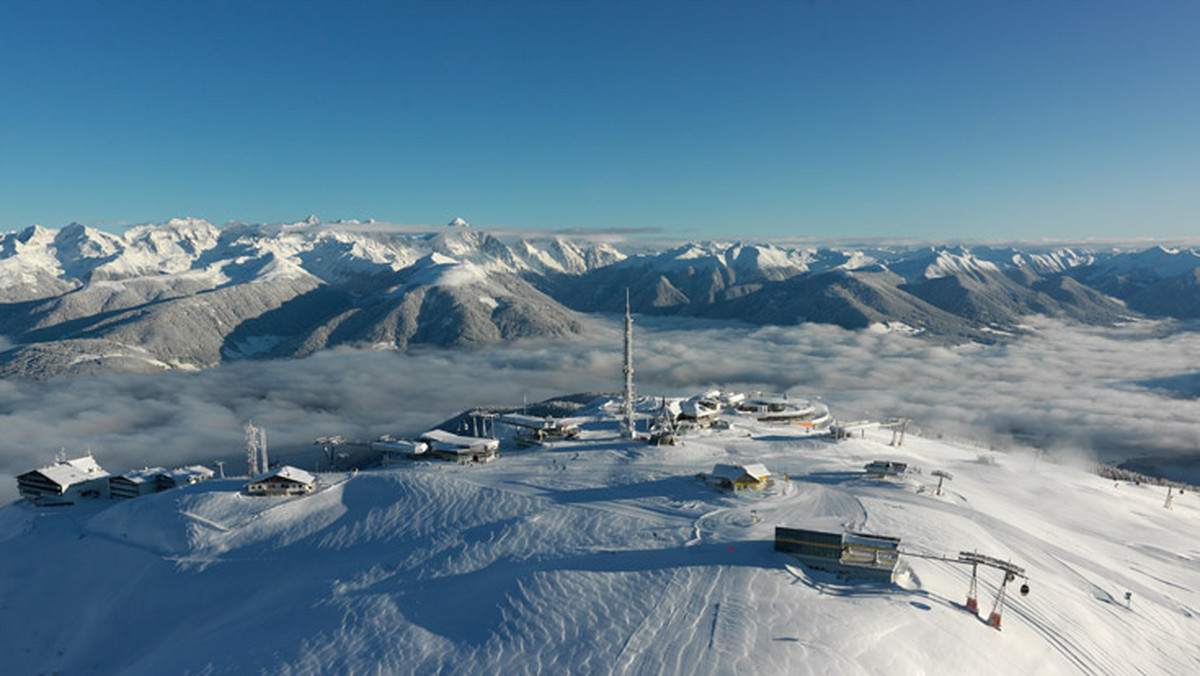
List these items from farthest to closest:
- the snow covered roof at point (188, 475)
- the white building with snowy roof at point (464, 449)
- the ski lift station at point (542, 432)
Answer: the ski lift station at point (542, 432) → the white building with snowy roof at point (464, 449) → the snow covered roof at point (188, 475)

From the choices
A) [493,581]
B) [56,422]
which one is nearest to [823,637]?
[493,581]

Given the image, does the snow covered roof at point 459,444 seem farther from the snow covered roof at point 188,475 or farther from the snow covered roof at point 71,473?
the snow covered roof at point 71,473

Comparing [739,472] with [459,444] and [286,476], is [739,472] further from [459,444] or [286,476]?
[286,476]

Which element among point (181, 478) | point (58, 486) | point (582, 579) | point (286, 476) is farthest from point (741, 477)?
point (58, 486)

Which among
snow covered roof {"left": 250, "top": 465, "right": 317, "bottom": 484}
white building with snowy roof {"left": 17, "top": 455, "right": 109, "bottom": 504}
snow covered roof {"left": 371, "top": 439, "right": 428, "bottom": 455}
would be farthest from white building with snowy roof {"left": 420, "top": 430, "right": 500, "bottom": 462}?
white building with snowy roof {"left": 17, "top": 455, "right": 109, "bottom": 504}

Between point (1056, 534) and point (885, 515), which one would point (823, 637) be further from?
point (1056, 534)

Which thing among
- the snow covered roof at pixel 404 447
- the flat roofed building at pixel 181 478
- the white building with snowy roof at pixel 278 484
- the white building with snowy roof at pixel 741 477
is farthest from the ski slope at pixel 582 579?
the snow covered roof at pixel 404 447
